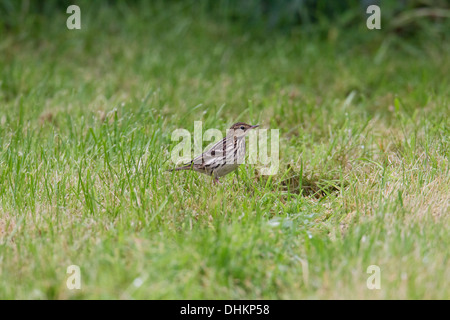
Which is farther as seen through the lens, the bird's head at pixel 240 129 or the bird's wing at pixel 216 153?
the bird's head at pixel 240 129

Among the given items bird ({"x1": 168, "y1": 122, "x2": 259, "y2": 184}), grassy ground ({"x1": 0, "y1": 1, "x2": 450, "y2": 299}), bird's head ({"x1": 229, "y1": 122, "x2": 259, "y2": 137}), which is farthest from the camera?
bird's head ({"x1": 229, "y1": 122, "x2": 259, "y2": 137})

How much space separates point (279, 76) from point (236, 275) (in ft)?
14.9

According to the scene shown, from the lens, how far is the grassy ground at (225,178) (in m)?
3.49

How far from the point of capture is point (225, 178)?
5.18 meters

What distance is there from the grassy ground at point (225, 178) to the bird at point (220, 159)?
14 centimetres

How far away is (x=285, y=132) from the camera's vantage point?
612 centimetres

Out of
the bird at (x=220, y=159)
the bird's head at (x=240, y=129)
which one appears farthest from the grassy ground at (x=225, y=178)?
the bird's head at (x=240, y=129)

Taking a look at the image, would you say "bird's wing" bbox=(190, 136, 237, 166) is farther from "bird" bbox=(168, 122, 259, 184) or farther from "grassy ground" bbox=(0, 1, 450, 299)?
"grassy ground" bbox=(0, 1, 450, 299)

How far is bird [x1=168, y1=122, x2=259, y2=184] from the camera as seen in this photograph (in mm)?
4883

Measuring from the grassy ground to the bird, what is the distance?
14 centimetres

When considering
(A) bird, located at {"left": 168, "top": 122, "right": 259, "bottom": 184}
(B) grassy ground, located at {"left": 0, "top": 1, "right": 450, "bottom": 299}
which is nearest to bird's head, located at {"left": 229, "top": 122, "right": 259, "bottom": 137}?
(A) bird, located at {"left": 168, "top": 122, "right": 259, "bottom": 184}

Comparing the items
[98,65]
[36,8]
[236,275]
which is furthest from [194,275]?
[36,8]

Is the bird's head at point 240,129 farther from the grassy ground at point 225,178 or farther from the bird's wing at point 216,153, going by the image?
the grassy ground at point 225,178
